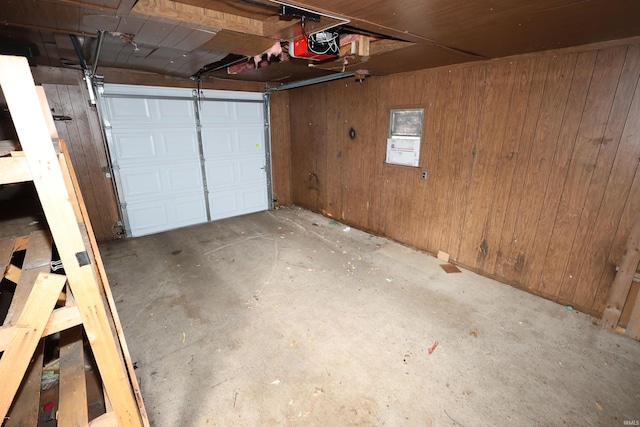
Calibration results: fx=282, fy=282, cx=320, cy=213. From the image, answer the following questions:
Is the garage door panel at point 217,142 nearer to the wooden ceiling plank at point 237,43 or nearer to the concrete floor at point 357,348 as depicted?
the concrete floor at point 357,348

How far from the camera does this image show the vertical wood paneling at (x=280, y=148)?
18.8ft

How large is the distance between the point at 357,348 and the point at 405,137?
9.35ft

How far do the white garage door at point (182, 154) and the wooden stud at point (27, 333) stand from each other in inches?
161

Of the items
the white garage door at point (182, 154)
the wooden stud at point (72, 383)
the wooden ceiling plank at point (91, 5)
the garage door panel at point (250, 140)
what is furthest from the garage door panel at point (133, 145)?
the wooden stud at point (72, 383)

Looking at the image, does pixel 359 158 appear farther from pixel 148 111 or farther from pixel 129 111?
pixel 129 111

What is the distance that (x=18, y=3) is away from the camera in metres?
1.75

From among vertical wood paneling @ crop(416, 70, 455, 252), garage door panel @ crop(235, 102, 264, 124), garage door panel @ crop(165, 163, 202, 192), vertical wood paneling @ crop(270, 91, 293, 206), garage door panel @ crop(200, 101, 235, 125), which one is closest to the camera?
vertical wood paneling @ crop(416, 70, 455, 252)

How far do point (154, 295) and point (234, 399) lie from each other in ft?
5.54

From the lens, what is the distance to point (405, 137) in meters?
3.93

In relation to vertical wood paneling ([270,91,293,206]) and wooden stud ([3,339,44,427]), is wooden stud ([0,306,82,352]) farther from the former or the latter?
vertical wood paneling ([270,91,293,206])

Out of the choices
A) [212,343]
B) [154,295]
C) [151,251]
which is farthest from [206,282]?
[151,251]

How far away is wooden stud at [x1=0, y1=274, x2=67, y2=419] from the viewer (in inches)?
A: 35.9

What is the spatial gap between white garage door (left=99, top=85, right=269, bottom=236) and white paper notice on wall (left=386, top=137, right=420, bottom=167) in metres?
2.76

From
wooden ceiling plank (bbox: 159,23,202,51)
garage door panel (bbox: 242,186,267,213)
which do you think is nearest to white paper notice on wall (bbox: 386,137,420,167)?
wooden ceiling plank (bbox: 159,23,202,51)
